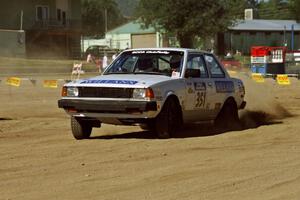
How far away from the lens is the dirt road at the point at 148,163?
7.21 m

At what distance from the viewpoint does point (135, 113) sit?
10922 mm

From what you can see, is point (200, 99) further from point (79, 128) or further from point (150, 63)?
point (79, 128)

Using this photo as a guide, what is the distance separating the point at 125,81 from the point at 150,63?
127 centimetres

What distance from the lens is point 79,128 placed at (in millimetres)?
11578

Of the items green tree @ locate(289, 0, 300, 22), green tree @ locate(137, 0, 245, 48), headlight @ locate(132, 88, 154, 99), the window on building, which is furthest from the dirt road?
green tree @ locate(289, 0, 300, 22)

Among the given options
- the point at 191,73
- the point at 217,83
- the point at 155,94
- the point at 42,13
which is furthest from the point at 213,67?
the point at 42,13

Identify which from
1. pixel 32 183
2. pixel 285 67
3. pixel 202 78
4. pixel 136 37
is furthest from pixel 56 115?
pixel 136 37

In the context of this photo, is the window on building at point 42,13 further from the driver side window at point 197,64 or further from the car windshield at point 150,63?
the car windshield at point 150,63

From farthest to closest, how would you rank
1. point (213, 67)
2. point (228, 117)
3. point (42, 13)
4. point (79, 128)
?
1. point (42, 13)
2. point (228, 117)
3. point (213, 67)
4. point (79, 128)

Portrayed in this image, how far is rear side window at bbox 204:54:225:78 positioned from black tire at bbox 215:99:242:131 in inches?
22.5

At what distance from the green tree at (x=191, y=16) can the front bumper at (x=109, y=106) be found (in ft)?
178

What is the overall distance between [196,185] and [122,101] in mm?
3655

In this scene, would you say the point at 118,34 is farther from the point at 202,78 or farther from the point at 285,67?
the point at 202,78

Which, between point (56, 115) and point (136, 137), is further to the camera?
point (56, 115)
